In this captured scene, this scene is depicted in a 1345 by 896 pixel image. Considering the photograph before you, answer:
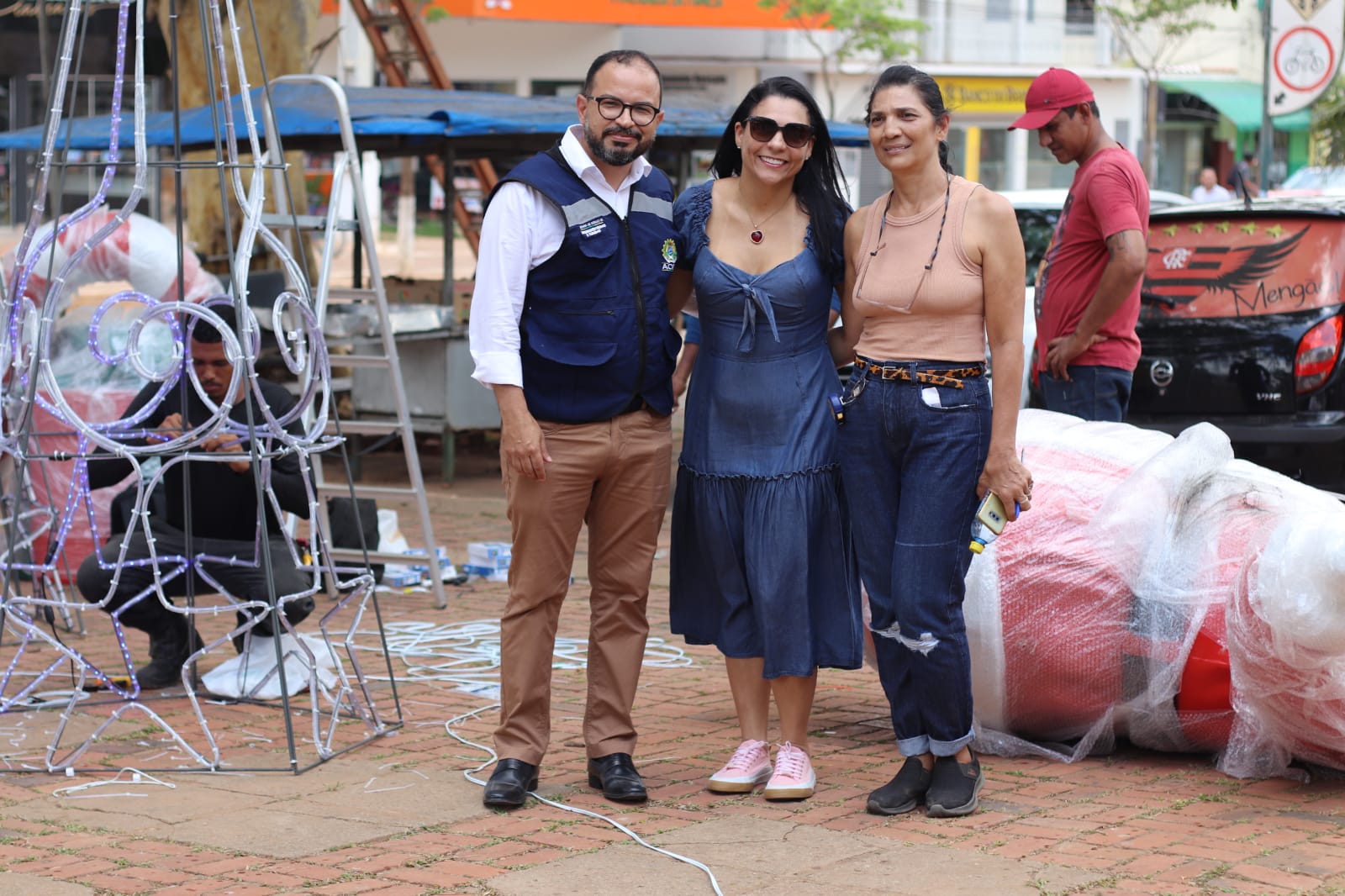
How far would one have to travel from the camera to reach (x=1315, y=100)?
34.2ft

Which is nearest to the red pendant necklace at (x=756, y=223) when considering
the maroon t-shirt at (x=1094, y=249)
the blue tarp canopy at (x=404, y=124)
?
the maroon t-shirt at (x=1094, y=249)

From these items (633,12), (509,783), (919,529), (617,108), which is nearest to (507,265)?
(617,108)

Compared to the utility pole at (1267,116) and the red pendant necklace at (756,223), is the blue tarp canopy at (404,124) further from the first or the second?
the red pendant necklace at (756,223)

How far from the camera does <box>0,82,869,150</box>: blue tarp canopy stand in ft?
32.9

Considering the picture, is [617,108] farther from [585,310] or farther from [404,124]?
[404,124]

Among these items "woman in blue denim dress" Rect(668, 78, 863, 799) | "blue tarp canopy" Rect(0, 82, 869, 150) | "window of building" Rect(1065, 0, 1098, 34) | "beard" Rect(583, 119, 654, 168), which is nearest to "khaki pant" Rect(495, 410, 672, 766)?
"woman in blue denim dress" Rect(668, 78, 863, 799)

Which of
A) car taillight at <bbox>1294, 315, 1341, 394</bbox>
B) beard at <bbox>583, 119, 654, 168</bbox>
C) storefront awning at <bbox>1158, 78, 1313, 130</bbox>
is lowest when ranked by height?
car taillight at <bbox>1294, 315, 1341, 394</bbox>

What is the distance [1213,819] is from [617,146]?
2.34 meters

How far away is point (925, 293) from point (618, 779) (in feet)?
5.05

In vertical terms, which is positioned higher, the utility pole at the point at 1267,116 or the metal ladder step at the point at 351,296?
the utility pole at the point at 1267,116

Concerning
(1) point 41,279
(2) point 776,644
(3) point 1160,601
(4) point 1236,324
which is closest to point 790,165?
(2) point 776,644

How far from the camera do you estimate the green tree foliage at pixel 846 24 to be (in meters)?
35.7

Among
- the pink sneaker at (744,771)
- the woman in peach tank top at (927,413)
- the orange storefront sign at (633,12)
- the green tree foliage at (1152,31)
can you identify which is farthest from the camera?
the green tree foliage at (1152,31)

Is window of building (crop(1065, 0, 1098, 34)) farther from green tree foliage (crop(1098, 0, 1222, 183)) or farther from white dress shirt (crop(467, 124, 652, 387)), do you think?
white dress shirt (crop(467, 124, 652, 387))
